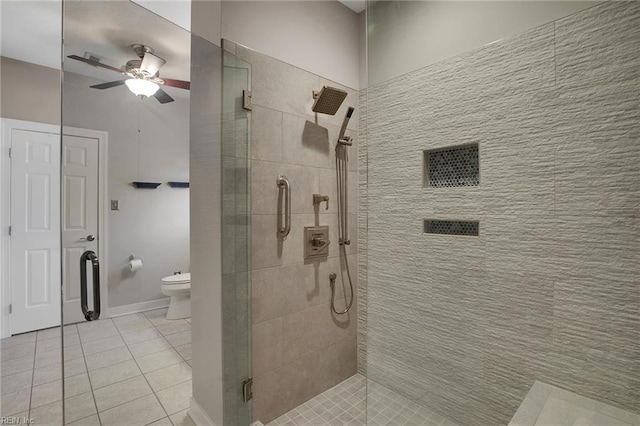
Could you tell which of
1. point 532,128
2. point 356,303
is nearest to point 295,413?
point 356,303

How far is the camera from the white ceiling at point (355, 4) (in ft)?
6.68

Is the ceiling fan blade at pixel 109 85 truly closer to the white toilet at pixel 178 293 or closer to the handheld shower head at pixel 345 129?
the white toilet at pixel 178 293

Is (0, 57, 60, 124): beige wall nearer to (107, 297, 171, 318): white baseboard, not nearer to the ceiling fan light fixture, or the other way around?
the ceiling fan light fixture

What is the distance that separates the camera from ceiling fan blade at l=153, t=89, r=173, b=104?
1.33 metres

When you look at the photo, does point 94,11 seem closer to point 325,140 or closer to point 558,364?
point 325,140

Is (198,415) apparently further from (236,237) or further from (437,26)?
(437,26)

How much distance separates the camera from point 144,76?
1.28 metres

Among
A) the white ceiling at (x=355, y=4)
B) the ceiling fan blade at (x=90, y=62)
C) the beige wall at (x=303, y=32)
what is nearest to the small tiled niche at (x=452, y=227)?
the beige wall at (x=303, y=32)

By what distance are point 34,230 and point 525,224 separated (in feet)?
13.2

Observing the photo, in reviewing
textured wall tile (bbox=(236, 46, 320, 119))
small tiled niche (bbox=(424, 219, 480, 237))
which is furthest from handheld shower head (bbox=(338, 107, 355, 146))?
small tiled niche (bbox=(424, 219, 480, 237))

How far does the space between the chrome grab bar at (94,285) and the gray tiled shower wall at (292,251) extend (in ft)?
2.28

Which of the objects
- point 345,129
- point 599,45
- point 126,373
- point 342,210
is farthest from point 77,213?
point 599,45

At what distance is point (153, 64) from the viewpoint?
1.31 m

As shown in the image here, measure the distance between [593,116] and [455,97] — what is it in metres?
0.51
